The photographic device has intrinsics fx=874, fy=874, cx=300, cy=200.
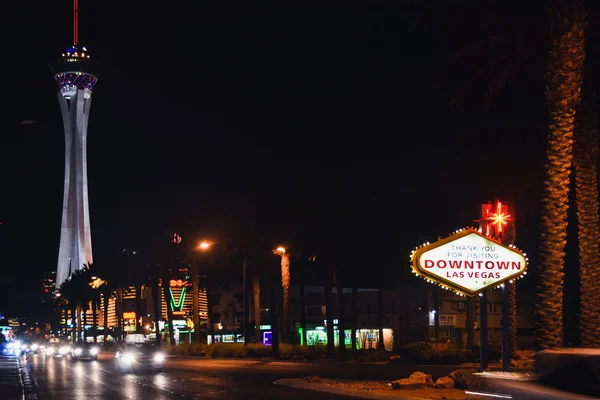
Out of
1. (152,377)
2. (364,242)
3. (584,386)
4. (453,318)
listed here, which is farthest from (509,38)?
(453,318)

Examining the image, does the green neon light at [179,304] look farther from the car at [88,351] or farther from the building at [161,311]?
the car at [88,351]

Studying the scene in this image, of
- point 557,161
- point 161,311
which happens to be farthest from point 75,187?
point 557,161

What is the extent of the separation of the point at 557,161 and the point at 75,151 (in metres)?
152

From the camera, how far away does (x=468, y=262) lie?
25.2 meters

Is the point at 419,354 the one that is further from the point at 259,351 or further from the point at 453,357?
the point at 259,351

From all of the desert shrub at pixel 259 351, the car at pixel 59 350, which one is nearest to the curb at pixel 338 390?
the desert shrub at pixel 259 351

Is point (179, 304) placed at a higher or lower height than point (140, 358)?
lower

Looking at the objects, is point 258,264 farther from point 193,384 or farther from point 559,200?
point 559,200

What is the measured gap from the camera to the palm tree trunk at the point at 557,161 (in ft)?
77.0

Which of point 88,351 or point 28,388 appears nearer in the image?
point 28,388

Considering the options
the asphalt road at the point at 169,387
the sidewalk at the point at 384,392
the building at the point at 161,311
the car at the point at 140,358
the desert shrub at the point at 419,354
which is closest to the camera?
the sidewalk at the point at 384,392

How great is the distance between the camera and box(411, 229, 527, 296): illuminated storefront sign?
24750mm

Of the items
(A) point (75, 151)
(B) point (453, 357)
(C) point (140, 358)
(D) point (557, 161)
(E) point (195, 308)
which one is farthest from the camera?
(A) point (75, 151)

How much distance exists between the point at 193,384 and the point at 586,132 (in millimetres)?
16361
